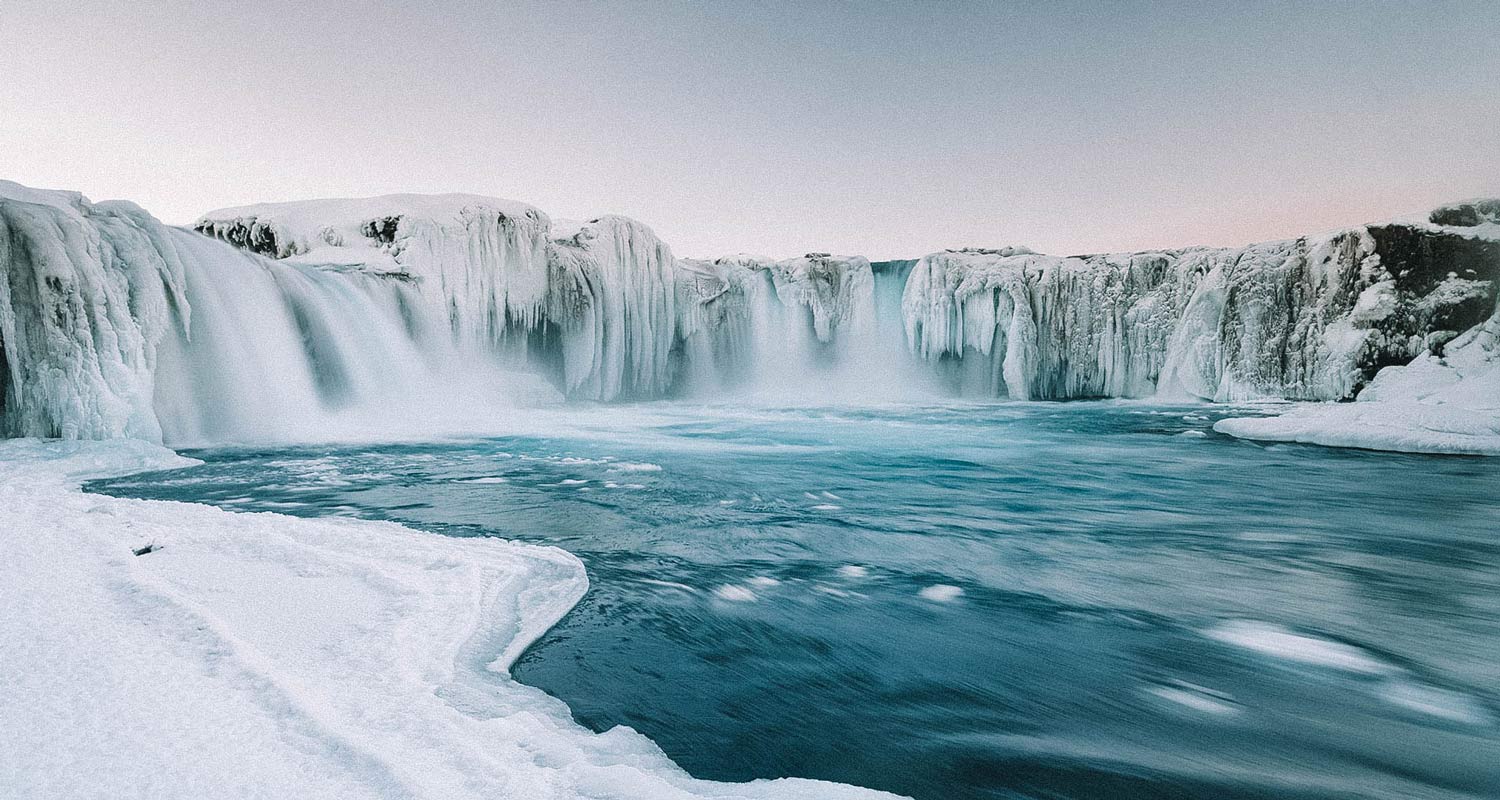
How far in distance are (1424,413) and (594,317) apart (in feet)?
57.2

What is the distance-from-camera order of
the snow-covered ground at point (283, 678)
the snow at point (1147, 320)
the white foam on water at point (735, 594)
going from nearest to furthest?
Result: 1. the snow-covered ground at point (283, 678)
2. the white foam on water at point (735, 594)
3. the snow at point (1147, 320)

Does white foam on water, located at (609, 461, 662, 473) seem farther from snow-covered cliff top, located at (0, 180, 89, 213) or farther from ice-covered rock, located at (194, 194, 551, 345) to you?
ice-covered rock, located at (194, 194, 551, 345)

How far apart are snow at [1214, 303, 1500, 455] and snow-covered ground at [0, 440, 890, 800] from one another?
11.9m

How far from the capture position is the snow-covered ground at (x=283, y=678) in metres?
1.41

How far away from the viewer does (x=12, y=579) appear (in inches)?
99.2

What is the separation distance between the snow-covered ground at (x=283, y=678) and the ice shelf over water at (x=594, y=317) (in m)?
Result: 6.26

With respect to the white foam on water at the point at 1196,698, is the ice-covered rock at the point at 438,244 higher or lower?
higher

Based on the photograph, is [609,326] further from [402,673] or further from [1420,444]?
[402,673]

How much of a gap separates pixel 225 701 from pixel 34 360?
8.87 meters

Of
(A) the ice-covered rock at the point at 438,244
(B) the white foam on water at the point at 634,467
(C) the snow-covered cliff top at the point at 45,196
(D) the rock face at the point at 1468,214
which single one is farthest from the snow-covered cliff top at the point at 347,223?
(D) the rock face at the point at 1468,214

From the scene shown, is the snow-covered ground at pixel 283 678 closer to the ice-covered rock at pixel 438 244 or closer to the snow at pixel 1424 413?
the snow at pixel 1424 413

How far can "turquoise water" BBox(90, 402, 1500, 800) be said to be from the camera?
199 cm

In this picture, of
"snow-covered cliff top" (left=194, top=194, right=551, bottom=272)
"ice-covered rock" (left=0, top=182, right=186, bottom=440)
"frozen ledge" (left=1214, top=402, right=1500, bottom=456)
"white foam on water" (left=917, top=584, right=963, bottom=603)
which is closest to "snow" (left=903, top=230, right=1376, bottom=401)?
"frozen ledge" (left=1214, top=402, right=1500, bottom=456)

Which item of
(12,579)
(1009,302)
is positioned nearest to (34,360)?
(12,579)
